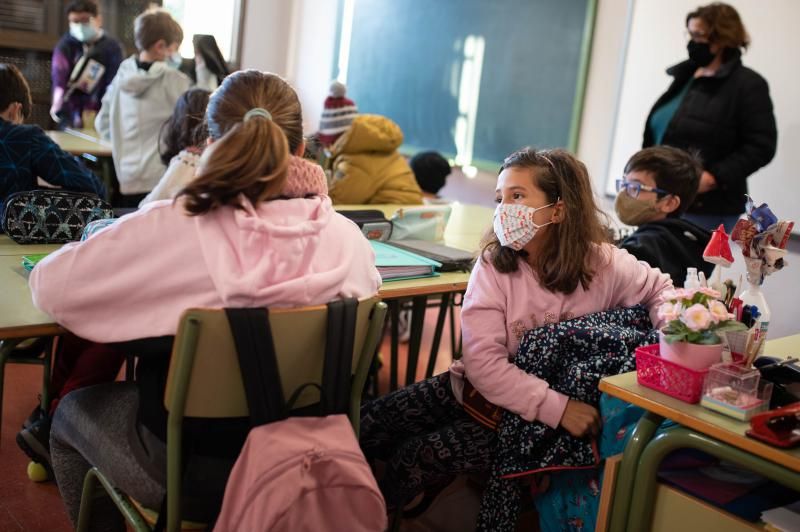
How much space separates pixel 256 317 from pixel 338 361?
0.20m

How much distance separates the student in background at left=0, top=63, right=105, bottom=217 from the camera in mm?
2322

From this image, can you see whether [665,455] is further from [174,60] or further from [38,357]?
[174,60]

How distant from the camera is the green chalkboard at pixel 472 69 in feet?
15.9

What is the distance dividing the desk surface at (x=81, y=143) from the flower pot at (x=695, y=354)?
285cm

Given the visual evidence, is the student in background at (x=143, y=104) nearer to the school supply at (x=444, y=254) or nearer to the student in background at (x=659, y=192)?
the school supply at (x=444, y=254)

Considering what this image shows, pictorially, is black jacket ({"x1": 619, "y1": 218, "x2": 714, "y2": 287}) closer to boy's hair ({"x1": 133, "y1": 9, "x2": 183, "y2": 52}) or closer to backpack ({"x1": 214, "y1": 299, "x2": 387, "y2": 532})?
backpack ({"x1": 214, "y1": 299, "x2": 387, "y2": 532})

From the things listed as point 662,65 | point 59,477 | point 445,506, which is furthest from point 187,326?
point 662,65

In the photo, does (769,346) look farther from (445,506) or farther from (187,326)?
(187,326)

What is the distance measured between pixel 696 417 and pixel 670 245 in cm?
100

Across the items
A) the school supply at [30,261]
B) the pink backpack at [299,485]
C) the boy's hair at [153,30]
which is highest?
the boy's hair at [153,30]

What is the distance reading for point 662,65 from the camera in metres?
4.31

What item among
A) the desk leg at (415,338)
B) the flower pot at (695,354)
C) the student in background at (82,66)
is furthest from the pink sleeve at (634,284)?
the student in background at (82,66)

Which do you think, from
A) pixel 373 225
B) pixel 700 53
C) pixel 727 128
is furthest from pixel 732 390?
pixel 700 53

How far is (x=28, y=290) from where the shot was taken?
5.59ft
